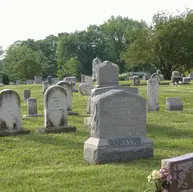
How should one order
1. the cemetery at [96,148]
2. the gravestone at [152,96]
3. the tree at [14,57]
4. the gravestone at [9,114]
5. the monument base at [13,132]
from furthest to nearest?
the tree at [14,57], the gravestone at [152,96], the gravestone at [9,114], the monument base at [13,132], the cemetery at [96,148]

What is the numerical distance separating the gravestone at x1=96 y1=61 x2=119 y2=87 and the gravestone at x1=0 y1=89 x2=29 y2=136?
3210 millimetres

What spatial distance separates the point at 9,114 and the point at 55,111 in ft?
4.53

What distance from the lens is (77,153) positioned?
921cm

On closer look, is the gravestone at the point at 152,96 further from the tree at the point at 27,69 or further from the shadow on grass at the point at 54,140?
the tree at the point at 27,69

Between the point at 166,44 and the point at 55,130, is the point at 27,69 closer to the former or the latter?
the point at 166,44

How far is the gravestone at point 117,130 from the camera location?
8391 mm

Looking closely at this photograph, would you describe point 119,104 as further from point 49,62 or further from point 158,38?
point 49,62

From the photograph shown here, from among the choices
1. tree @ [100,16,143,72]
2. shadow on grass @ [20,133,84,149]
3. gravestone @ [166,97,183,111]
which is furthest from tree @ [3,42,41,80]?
shadow on grass @ [20,133,84,149]

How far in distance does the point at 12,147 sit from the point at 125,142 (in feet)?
10.3

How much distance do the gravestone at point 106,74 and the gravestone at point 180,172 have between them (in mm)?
8351

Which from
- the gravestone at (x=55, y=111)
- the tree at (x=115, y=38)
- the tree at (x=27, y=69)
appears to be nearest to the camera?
the gravestone at (x=55, y=111)

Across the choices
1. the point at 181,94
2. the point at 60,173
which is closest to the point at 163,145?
the point at 60,173

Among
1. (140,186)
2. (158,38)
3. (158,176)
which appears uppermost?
(158,38)

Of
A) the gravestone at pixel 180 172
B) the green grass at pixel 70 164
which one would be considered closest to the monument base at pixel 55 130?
the green grass at pixel 70 164
